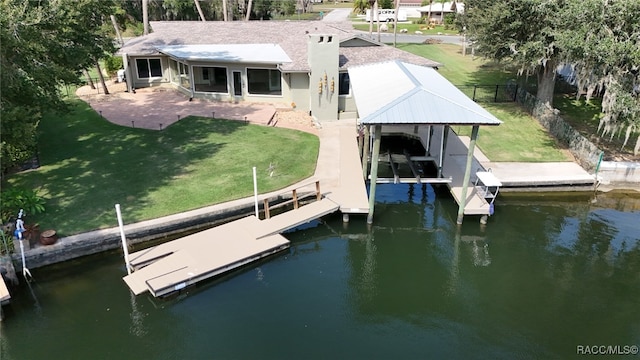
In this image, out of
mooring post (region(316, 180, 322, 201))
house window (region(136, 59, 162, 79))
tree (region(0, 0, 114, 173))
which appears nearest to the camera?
tree (region(0, 0, 114, 173))

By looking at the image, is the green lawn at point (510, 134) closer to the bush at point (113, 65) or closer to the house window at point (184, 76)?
the house window at point (184, 76)

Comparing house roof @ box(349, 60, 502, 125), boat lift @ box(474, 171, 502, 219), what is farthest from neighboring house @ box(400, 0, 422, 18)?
boat lift @ box(474, 171, 502, 219)

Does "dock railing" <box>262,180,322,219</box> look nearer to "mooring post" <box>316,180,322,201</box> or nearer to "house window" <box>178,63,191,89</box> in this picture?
"mooring post" <box>316,180,322,201</box>

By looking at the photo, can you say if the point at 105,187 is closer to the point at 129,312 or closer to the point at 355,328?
the point at 129,312

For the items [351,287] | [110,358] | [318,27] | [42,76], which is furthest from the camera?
[318,27]

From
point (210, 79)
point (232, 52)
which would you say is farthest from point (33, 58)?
point (210, 79)

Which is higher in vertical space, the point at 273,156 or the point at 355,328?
the point at 273,156

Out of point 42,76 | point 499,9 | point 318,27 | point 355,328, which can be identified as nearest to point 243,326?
point 355,328
